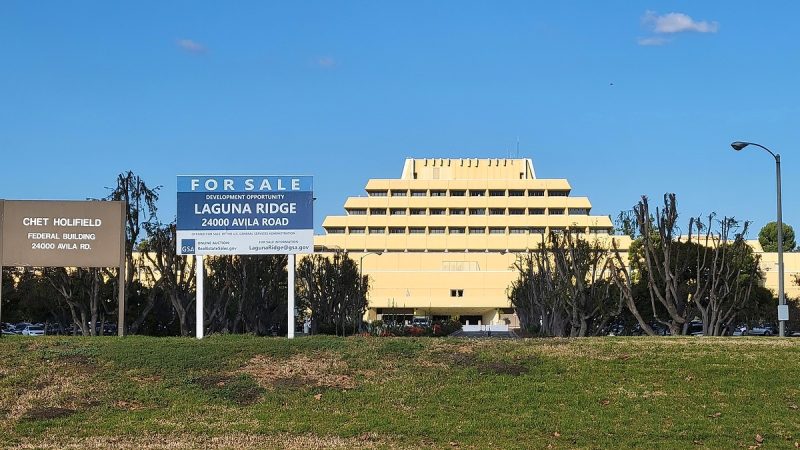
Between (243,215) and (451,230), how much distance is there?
8779 cm

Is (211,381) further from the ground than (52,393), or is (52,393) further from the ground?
(211,381)

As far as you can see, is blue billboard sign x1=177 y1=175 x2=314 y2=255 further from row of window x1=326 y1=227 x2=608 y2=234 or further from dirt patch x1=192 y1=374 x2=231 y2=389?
row of window x1=326 y1=227 x2=608 y2=234

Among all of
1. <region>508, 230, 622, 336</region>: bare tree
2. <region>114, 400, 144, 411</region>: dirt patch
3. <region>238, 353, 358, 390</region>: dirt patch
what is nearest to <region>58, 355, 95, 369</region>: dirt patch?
<region>114, 400, 144, 411</region>: dirt patch

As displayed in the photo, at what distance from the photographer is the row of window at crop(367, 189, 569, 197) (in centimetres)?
11825

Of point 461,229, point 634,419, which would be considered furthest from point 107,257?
point 461,229

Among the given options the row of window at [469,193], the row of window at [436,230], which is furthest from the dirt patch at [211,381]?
the row of window at [469,193]

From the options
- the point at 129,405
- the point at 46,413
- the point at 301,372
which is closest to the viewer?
the point at 46,413

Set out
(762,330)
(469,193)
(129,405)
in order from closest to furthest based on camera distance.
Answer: (129,405) < (762,330) < (469,193)

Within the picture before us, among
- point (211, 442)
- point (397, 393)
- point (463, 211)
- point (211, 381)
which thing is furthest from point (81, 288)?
point (463, 211)

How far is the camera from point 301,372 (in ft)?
71.0

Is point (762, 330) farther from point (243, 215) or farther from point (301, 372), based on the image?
point (301, 372)

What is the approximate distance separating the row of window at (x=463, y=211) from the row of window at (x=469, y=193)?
8.57 ft

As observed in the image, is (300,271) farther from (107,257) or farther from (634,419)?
(634,419)

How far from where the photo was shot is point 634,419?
18.5 m
